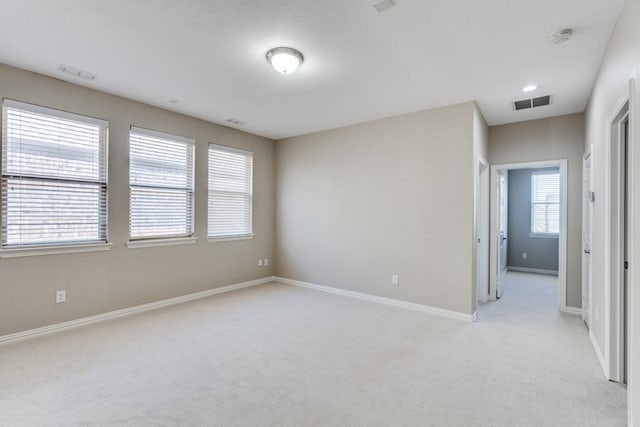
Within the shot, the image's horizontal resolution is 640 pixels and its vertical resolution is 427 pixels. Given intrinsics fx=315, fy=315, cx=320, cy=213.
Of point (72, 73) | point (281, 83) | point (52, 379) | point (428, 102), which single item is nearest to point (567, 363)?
point (428, 102)

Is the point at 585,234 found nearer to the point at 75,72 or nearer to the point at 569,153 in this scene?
the point at 569,153

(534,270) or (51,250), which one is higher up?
(51,250)

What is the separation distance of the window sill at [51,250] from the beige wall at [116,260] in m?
0.06

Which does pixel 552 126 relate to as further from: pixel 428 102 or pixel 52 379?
pixel 52 379

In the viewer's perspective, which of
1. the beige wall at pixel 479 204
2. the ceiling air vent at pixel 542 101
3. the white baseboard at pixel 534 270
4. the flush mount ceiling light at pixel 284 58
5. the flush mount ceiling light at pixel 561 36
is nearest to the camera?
the flush mount ceiling light at pixel 561 36

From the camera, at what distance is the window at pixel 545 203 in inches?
275

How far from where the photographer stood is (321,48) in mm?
2713

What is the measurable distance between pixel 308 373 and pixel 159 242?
2.87 m

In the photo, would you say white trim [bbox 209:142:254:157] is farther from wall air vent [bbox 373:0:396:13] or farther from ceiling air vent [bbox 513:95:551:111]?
ceiling air vent [bbox 513:95:551:111]

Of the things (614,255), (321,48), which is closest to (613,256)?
(614,255)

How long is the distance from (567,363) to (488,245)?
7.62 ft

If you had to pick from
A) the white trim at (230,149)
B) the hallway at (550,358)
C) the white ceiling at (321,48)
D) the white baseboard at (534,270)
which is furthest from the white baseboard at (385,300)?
the white baseboard at (534,270)

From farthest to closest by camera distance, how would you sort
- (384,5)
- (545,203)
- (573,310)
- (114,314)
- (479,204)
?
(545,203) < (479,204) < (573,310) < (114,314) < (384,5)

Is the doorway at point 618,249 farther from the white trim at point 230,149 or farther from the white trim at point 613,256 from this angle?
the white trim at point 230,149
